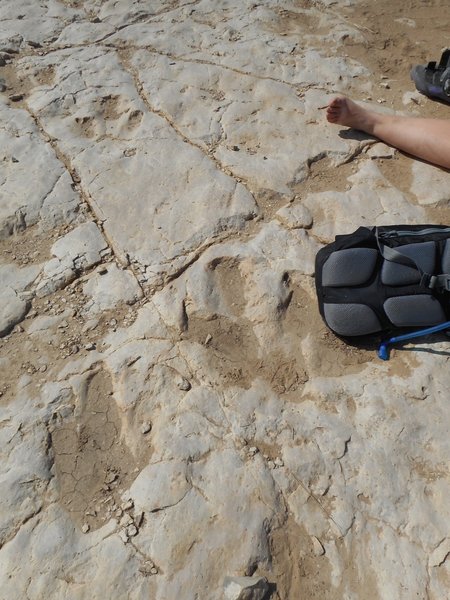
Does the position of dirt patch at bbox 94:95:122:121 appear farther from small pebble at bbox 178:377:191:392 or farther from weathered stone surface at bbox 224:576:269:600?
weathered stone surface at bbox 224:576:269:600

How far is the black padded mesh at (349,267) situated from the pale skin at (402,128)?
810 millimetres

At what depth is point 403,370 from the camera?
174 cm

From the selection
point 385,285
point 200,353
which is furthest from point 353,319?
point 200,353

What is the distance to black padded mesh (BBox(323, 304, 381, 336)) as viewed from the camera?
69.3 inches

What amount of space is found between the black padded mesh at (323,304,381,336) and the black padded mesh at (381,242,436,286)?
138mm

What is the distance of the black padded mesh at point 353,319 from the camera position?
A: 5.78 ft

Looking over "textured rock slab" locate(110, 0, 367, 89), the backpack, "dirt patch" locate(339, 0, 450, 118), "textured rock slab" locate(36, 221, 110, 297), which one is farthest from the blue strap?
"textured rock slab" locate(110, 0, 367, 89)

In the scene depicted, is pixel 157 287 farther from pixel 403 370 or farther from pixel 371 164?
pixel 371 164

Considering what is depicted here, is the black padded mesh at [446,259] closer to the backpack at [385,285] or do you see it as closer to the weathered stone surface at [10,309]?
the backpack at [385,285]

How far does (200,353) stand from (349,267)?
61 cm

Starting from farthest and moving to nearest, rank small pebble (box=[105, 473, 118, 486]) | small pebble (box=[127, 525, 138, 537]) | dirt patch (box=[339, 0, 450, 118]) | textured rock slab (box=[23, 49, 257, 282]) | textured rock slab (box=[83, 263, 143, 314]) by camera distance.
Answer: dirt patch (box=[339, 0, 450, 118])
textured rock slab (box=[23, 49, 257, 282])
textured rock slab (box=[83, 263, 143, 314])
small pebble (box=[105, 473, 118, 486])
small pebble (box=[127, 525, 138, 537])

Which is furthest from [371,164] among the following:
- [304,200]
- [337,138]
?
[304,200]

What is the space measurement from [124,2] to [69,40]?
55 cm

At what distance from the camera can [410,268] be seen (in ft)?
5.89
